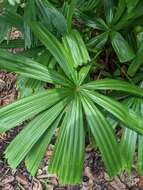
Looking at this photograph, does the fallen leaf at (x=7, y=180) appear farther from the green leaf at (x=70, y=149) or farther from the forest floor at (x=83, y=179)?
the green leaf at (x=70, y=149)

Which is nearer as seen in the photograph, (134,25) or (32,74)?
(32,74)

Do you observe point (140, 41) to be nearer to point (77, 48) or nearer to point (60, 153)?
point (77, 48)

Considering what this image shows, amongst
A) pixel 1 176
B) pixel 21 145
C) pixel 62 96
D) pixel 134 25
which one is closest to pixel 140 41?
pixel 134 25

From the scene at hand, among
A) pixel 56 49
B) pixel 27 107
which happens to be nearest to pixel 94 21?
pixel 56 49

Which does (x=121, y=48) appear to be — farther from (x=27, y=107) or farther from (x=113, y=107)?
(x=27, y=107)

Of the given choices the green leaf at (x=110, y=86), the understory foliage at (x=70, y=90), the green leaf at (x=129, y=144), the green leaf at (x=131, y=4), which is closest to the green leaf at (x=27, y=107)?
the understory foliage at (x=70, y=90)

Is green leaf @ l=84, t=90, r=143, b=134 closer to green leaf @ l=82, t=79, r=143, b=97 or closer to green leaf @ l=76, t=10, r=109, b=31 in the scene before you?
green leaf @ l=82, t=79, r=143, b=97
